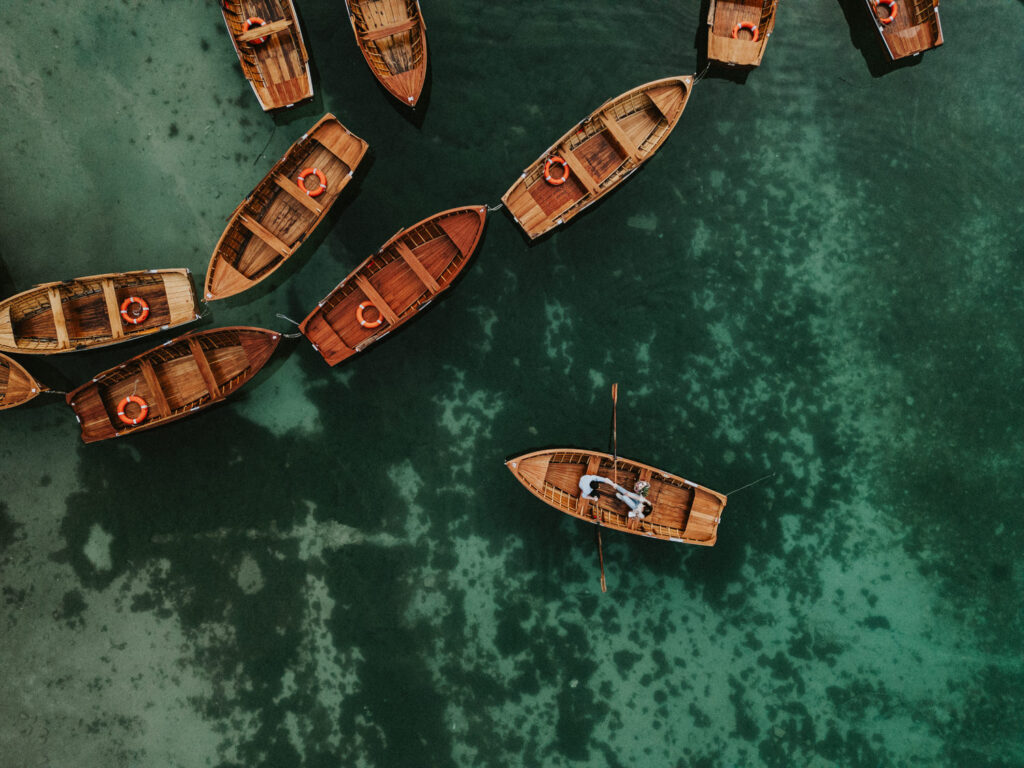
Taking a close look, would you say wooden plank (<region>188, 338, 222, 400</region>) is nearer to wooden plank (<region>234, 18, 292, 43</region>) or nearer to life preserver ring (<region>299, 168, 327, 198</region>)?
life preserver ring (<region>299, 168, 327, 198</region>)

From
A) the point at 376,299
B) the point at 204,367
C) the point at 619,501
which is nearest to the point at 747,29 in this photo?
the point at 376,299

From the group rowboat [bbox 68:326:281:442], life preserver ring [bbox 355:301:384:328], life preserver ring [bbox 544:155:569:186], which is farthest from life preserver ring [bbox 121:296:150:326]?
life preserver ring [bbox 544:155:569:186]

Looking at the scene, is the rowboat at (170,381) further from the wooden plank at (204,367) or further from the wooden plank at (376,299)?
the wooden plank at (376,299)

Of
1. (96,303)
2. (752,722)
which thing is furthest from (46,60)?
(752,722)

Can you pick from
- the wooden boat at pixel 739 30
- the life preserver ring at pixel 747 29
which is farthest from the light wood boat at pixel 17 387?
the life preserver ring at pixel 747 29

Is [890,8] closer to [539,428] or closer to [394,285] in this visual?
[539,428]

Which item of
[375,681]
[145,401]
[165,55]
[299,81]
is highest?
[165,55]

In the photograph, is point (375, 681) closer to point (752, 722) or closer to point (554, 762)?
point (554, 762)
